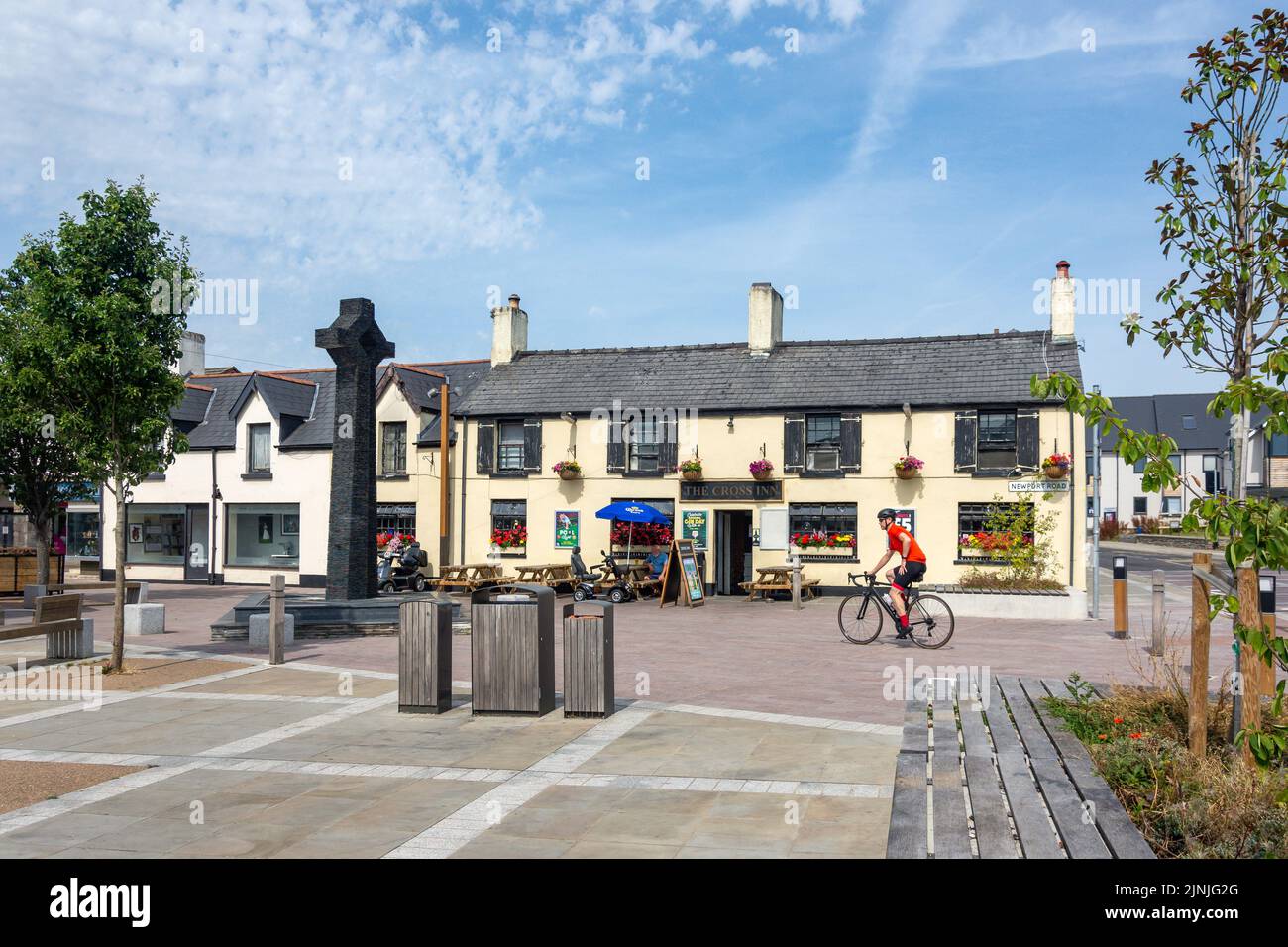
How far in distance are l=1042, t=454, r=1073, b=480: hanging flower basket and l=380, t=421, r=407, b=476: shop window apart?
1840cm

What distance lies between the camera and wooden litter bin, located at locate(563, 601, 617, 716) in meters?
9.66

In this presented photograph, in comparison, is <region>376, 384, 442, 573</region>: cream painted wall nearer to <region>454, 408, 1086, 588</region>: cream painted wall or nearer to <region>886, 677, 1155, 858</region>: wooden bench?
<region>454, 408, 1086, 588</region>: cream painted wall

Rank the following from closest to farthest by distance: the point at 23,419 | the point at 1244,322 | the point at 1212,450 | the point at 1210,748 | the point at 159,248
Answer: the point at 1244,322
the point at 1210,748
the point at 159,248
the point at 23,419
the point at 1212,450

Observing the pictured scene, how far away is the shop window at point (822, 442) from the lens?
27.8m

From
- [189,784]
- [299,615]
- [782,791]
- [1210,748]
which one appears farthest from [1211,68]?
[299,615]

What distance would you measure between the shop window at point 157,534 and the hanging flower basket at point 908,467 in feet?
74.8

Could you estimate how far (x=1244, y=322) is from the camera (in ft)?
21.1

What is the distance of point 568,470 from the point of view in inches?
1155

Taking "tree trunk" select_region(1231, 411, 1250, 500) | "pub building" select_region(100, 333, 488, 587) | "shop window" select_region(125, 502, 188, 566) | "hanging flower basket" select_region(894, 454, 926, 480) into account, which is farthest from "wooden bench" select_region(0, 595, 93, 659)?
"shop window" select_region(125, 502, 188, 566)

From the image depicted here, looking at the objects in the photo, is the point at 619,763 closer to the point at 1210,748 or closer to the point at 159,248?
the point at 1210,748

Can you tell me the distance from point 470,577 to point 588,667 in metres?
18.9

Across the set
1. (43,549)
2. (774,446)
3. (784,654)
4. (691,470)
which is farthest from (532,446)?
(784,654)

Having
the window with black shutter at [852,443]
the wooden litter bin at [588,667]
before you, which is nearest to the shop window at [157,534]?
the window with black shutter at [852,443]

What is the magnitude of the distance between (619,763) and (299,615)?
37.2 ft
